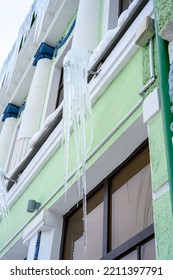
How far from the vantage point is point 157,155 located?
89.3 inches

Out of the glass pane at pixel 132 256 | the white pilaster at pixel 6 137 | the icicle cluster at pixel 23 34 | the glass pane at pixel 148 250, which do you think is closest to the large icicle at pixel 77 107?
the glass pane at pixel 132 256

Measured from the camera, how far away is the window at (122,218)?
2.76 m

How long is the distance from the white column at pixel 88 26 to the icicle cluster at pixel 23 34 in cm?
193

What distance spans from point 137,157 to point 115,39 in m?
1.06

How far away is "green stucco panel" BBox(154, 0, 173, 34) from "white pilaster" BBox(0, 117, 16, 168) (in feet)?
19.4

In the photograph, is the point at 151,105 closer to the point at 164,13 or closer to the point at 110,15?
the point at 164,13

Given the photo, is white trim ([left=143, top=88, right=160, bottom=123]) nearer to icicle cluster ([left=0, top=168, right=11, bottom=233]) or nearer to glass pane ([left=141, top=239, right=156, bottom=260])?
glass pane ([left=141, top=239, right=156, bottom=260])

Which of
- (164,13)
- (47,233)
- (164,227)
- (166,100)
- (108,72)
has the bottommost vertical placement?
(164,227)

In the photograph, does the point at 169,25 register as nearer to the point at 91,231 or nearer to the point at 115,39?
the point at 115,39

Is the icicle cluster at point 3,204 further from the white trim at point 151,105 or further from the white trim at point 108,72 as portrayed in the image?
the white trim at point 151,105

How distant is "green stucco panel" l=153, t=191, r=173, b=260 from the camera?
6.31 feet

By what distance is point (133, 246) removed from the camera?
2746 millimetres

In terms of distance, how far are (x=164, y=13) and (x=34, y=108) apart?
460 cm

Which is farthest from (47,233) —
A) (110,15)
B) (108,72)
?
(110,15)
